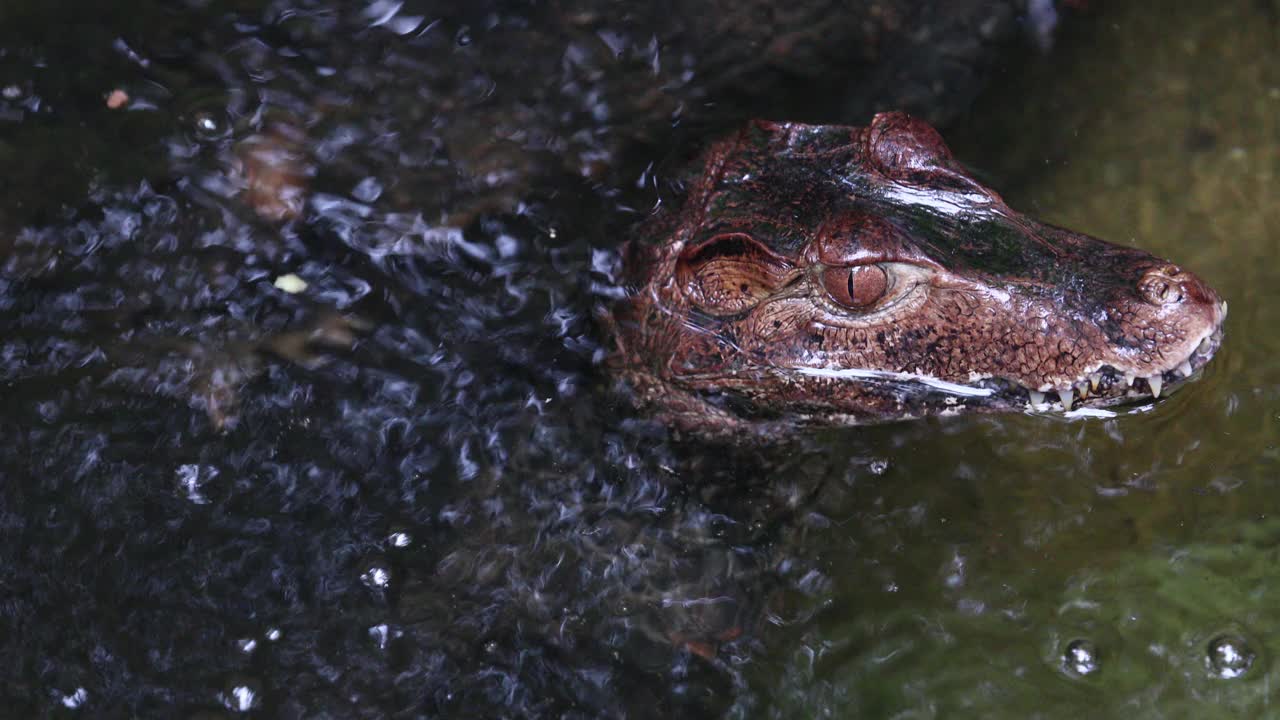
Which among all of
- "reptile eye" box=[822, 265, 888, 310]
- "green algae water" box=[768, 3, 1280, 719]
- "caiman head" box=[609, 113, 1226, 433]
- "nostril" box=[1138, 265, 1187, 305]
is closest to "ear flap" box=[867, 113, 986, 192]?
"caiman head" box=[609, 113, 1226, 433]

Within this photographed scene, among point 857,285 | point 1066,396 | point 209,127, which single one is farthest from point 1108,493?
point 209,127

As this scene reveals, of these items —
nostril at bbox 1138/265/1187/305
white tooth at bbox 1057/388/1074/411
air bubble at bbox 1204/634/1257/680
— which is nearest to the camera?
nostril at bbox 1138/265/1187/305

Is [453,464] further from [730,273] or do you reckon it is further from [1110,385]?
[1110,385]

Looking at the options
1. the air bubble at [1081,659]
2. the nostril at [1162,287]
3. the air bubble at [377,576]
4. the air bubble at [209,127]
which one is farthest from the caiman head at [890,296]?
the air bubble at [209,127]

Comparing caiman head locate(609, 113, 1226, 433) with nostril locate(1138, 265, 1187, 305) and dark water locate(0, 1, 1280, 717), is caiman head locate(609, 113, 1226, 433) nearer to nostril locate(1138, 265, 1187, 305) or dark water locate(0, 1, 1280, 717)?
nostril locate(1138, 265, 1187, 305)

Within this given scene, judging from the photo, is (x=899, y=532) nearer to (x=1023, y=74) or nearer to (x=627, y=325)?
(x=627, y=325)
